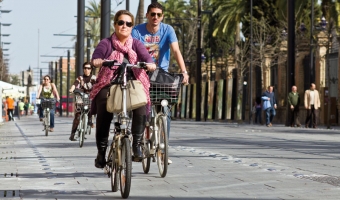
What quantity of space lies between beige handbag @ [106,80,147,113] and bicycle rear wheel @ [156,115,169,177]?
1.03m

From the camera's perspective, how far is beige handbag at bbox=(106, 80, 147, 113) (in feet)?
29.8

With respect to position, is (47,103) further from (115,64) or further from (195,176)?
(115,64)

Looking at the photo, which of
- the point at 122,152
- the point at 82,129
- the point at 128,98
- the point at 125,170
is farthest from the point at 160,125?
the point at 82,129

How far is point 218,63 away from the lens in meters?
74.8

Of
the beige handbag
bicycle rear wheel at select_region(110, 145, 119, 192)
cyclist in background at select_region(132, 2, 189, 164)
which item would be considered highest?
cyclist in background at select_region(132, 2, 189, 164)

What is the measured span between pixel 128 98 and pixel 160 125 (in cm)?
136

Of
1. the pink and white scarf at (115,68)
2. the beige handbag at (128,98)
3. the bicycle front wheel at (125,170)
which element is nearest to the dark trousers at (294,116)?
the pink and white scarf at (115,68)

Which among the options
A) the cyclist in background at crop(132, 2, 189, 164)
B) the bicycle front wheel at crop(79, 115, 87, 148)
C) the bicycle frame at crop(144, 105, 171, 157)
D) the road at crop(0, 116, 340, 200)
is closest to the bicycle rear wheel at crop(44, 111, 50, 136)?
the bicycle front wheel at crop(79, 115, 87, 148)

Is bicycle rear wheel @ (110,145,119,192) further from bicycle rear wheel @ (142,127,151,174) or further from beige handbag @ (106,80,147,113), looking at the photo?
bicycle rear wheel @ (142,127,151,174)

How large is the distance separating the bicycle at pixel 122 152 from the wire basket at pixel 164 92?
3.65 ft

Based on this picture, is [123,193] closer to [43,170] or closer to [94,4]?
[43,170]

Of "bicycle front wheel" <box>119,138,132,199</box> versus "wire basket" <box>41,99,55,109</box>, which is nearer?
"bicycle front wheel" <box>119,138,132,199</box>

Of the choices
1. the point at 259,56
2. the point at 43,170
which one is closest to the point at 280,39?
the point at 259,56

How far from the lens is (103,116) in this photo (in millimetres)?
9508
